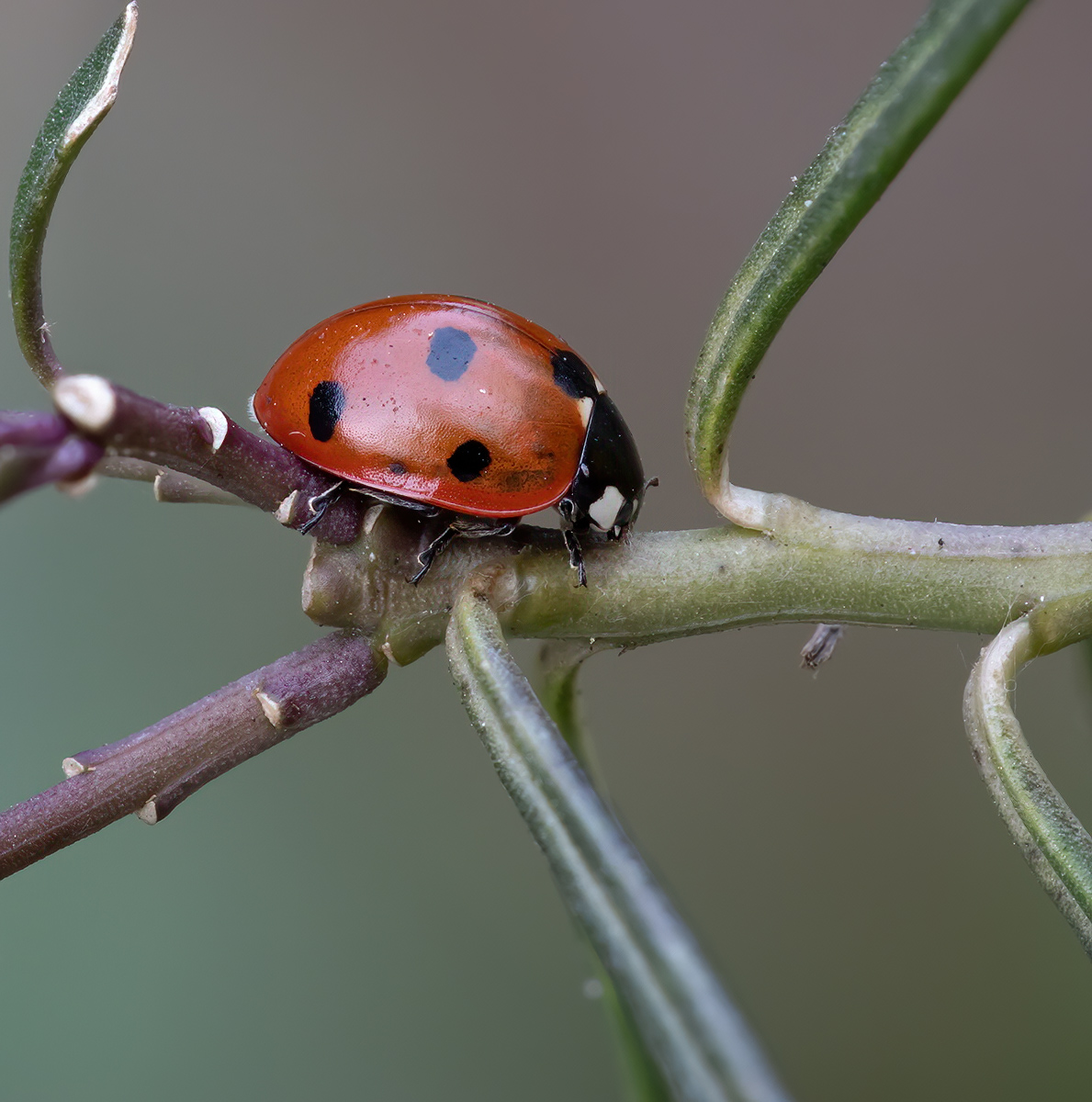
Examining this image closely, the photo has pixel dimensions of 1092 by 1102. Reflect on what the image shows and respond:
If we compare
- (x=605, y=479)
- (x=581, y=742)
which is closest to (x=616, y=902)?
(x=581, y=742)

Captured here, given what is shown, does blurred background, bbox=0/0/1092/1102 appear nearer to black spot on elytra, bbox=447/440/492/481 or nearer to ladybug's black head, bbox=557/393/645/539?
ladybug's black head, bbox=557/393/645/539

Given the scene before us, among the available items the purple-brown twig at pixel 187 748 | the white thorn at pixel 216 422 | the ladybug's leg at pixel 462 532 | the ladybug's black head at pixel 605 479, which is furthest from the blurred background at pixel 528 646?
the white thorn at pixel 216 422

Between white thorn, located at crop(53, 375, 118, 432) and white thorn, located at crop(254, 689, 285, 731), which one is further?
white thorn, located at crop(254, 689, 285, 731)

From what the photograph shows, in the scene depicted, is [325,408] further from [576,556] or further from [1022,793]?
[1022,793]

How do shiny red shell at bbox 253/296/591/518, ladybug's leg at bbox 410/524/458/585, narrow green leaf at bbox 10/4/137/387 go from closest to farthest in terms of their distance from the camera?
narrow green leaf at bbox 10/4/137/387
ladybug's leg at bbox 410/524/458/585
shiny red shell at bbox 253/296/591/518

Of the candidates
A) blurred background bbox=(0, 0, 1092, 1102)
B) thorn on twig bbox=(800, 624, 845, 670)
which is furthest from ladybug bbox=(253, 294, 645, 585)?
blurred background bbox=(0, 0, 1092, 1102)

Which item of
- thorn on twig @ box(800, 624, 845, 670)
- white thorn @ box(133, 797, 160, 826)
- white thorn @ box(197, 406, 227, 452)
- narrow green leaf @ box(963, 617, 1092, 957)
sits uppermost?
white thorn @ box(197, 406, 227, 452)
